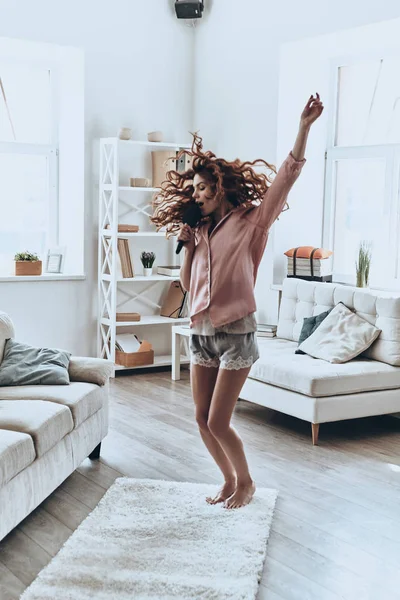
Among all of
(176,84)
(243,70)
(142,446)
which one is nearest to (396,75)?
(243,70)

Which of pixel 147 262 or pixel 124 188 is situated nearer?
pixel 124 188

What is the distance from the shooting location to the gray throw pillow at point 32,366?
12.6 feet

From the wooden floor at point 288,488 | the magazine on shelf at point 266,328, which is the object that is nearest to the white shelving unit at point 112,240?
the wooden floor at point 288,488

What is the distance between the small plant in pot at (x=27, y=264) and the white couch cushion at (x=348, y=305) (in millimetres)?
1910

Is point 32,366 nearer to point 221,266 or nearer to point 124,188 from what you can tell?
point 221,266

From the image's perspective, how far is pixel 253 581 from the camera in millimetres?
2703

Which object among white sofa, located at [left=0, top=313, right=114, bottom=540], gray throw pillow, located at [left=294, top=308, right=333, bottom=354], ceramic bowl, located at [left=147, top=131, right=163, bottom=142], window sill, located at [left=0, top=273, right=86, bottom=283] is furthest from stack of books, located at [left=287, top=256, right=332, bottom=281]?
white sofa, located at [left=0, top=313, right=114, bottom=540]

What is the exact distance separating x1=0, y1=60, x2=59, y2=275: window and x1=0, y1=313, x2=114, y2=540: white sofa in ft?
7.77

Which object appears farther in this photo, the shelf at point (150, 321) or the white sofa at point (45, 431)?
the shelf at point (150, 321)

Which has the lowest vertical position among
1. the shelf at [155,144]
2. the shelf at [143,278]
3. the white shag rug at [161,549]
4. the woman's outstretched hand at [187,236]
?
the white shag rug at [161,549]

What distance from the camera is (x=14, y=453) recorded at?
2.97m

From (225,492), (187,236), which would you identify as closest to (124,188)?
(187,236)

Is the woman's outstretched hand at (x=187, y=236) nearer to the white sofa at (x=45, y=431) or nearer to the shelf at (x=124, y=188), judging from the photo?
the white sofa at (x=45, y=431)

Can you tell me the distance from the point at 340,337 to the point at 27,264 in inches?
99.2
